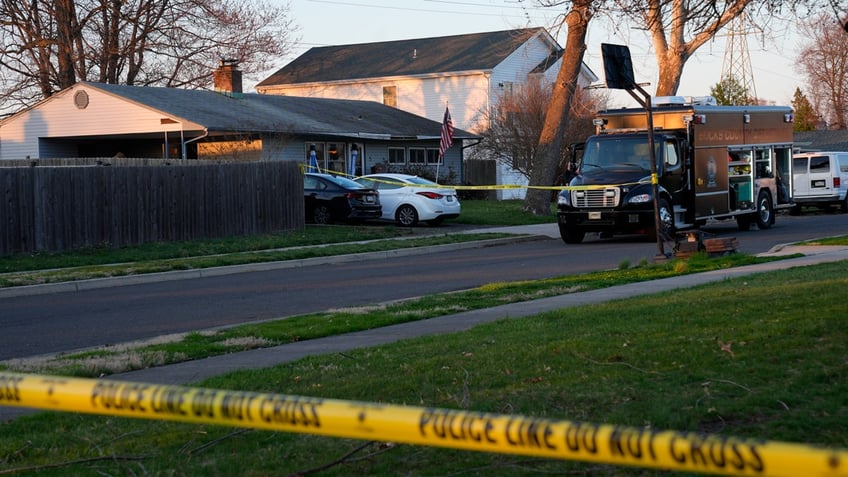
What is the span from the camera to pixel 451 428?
2654 mm

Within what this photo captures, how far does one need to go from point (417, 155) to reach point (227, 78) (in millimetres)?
9472

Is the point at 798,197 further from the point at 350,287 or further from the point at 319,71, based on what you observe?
the point at 319,71

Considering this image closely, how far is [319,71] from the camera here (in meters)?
57.8

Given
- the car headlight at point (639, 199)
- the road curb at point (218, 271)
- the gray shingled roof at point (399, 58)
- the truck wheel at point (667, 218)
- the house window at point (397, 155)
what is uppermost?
the gray shingled roof at point (399, 58)

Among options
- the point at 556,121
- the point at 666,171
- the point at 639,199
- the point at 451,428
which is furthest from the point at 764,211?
the point at 451,428

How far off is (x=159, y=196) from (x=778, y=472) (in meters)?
22.3

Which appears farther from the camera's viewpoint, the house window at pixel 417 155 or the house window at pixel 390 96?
the house window at pixel 390 96

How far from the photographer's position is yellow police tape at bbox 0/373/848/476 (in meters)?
2.28

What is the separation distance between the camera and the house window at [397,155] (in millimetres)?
44781

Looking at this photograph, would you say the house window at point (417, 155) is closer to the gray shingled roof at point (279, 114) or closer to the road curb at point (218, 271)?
the gray shingled roof at point (279, 114)

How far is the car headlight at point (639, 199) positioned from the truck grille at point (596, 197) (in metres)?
0.28

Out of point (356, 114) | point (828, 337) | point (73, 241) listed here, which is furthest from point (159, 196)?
point (356, 114)

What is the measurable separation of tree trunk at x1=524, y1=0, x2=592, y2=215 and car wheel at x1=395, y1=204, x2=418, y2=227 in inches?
206

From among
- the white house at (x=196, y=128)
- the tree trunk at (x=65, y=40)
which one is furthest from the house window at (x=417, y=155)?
the tree trunk at (x=65, y=40)
